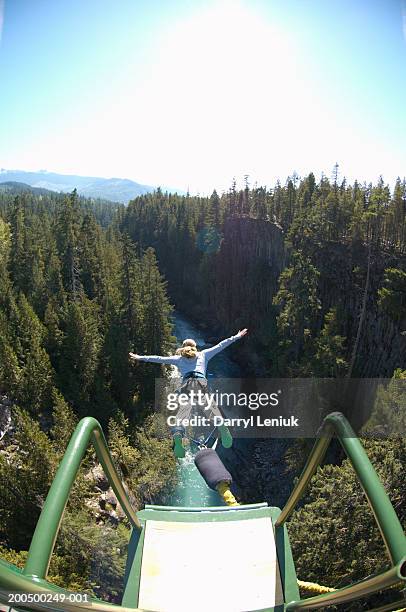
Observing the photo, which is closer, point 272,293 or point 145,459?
point 145,459

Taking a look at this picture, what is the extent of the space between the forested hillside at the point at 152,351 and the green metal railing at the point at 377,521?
747 cm

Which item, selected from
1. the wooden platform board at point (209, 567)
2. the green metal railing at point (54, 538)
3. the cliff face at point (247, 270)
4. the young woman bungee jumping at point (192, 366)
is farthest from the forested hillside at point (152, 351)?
the green metal railing at point (54, 538)

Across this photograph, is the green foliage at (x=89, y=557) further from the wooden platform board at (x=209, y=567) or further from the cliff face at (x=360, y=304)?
the cliff face at (x=360, y=304)

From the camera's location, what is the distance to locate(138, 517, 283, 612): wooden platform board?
2719 mm

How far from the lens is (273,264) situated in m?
37.4

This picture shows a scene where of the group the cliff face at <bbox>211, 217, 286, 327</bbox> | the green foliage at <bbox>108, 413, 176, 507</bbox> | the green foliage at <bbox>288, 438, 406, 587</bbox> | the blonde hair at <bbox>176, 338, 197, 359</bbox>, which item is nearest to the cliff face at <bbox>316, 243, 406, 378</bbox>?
the cliff face at <bbox>211, 217, 286, 327</bbox>

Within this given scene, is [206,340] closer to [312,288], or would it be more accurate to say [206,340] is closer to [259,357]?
[259,357]

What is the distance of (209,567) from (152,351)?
67.9ft

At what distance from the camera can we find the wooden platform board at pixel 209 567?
107 inches

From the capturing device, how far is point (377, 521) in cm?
187

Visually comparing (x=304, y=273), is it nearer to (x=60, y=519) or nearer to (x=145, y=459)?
(x=145, y=459)

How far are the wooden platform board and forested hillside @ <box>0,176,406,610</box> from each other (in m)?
6.78

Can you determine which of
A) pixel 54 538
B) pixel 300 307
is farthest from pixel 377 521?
pixel 300 307

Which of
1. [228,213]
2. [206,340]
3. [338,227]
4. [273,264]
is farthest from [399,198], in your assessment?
[228,213]
